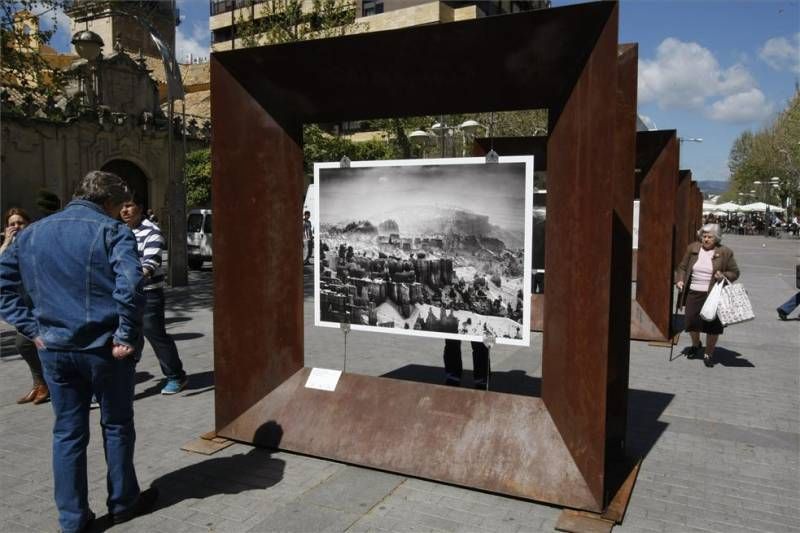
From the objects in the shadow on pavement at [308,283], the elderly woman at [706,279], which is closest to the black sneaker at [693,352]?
the elderly woman at [706,279]

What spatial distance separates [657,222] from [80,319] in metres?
7.75

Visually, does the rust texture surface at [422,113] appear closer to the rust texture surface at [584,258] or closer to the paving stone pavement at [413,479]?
the rust texture surface at [584,258]

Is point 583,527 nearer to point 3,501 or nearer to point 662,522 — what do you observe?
point 662,522

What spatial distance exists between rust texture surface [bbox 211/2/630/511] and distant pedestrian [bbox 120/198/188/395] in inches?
46.9

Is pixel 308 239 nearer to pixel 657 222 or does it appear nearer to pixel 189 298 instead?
pixel 189 298

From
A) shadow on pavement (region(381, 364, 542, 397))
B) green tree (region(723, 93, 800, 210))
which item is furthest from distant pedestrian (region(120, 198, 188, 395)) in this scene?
green tree (region(723, 93, 800, 210))

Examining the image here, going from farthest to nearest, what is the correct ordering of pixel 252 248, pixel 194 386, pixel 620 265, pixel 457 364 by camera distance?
pixel 194 386 → pixel 457 364 → pixel 252 248 → pixel 620 265

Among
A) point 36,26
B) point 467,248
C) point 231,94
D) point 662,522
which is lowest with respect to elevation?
point 662,522

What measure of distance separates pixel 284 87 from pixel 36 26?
11.8 meters

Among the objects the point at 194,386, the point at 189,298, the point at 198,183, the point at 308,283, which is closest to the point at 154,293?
the point at 194,386

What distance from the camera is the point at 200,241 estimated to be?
2033 cm

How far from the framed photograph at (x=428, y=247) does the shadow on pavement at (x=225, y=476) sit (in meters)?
0.99

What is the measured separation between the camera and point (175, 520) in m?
3.56

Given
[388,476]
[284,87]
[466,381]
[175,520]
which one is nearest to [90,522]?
[175,520]
